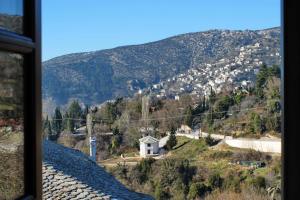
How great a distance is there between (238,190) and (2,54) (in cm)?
1017

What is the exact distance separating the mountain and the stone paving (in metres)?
5.29

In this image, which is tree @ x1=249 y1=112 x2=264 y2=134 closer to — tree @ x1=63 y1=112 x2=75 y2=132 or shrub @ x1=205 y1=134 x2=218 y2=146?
shrub @ x1=205 y1=134 x2=218 y2=146

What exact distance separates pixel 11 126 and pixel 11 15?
0.15 metres

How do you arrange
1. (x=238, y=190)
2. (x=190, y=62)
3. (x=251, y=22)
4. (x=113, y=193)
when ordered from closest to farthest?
(x=113, y=193) < (x=238, y=190) < (x=190, y=62) < (x=251, y=22)

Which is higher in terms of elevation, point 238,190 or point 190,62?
point 190,62

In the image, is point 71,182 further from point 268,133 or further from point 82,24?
point 82,24

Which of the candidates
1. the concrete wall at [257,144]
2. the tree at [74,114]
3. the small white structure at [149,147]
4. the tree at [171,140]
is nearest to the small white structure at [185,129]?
the tree at [171,140]

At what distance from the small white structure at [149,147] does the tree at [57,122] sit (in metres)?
2.19

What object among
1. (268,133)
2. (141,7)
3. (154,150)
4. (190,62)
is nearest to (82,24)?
(141,7)

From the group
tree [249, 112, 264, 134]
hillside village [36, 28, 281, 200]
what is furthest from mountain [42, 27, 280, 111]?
tree [249, 112, 264, 134]

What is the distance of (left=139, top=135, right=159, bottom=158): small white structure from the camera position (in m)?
11.8

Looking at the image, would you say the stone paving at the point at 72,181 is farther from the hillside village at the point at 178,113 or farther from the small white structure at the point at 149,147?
the small white structure at the point at 149,147

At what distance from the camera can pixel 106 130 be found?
12625 mm

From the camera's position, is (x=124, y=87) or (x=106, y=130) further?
(x=124, y=87)
